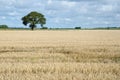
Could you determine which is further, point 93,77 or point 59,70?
point 59,70

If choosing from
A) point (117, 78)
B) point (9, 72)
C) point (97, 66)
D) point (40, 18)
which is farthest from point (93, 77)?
point (40, 18)

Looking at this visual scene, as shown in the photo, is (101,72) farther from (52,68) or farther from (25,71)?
(25,71)

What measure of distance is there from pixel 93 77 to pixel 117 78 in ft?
2.48

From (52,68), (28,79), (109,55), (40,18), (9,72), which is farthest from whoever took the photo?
(40,18)

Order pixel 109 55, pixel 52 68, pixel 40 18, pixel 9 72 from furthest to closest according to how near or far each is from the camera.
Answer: pixel 40 18 → pixel 109 55 → pixel 52 68 → pixel 9 72

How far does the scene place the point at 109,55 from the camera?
15.3m

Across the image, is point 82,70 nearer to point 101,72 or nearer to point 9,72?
point 101,72

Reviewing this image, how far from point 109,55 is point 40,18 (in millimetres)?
82154

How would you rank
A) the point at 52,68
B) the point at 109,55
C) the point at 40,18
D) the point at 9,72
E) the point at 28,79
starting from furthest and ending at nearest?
the point at 40,18, the point at 109,55, the point at 52,68, the point at 9,72, the point at 28,79

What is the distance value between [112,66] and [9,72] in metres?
3.86

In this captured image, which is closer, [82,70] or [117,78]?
[117,78]

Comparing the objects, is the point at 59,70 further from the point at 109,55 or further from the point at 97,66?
the point at 109,55

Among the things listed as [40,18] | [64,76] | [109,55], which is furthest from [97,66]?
[40,18]

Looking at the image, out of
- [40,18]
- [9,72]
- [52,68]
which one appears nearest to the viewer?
[9,72]
